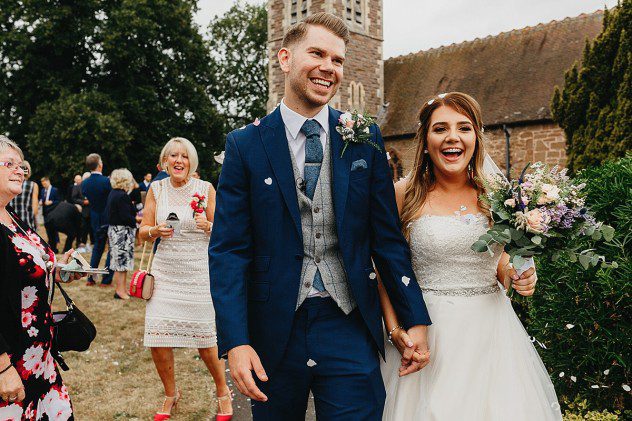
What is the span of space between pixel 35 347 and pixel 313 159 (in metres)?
1.89

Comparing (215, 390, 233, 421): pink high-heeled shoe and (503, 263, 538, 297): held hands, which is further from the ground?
(503, 263, 538, 297): held hands

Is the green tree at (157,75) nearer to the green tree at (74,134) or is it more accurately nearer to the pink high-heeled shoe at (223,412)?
the green tree at (74,134)

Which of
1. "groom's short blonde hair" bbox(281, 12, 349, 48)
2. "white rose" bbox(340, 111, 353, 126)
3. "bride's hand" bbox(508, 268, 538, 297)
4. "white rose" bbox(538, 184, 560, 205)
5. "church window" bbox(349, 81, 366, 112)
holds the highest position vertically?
"church window" bbox(349, 81, 366, 112)

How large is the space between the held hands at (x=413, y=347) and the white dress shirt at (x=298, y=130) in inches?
36.5

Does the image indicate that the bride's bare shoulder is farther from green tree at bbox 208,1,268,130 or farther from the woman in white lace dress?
green tree at bbox 208,1,268,130

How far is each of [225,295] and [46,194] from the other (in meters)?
14.9

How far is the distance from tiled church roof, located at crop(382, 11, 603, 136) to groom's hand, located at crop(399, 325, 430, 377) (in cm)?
2060

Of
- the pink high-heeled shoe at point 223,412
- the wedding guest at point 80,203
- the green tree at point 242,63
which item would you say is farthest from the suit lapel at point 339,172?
the green tree at point 242,63

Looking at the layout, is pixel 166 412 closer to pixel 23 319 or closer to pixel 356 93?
pixel 23 319

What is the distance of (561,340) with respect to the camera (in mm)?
3572

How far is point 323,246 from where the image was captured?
98.3 inches

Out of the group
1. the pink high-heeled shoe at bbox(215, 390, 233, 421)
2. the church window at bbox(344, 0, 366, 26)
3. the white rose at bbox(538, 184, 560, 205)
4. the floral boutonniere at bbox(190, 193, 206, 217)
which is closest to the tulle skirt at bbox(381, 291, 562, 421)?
the white rose at bbox(538, 184, 560, 205)

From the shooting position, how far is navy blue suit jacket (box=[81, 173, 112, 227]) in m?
10.3

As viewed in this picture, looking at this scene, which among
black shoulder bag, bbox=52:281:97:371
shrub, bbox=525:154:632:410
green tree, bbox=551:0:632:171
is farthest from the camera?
green tree, bbox=551:0:632:171
